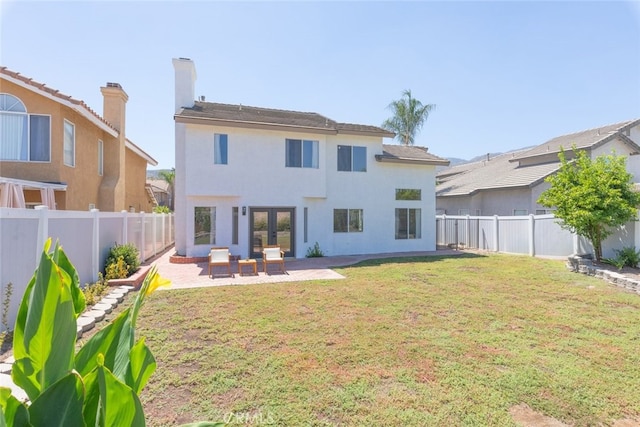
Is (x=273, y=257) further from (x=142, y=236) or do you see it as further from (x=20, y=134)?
(x=20, y=134)

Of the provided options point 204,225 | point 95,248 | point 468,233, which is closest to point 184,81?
point 204,225

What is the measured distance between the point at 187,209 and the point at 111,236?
4310 mm

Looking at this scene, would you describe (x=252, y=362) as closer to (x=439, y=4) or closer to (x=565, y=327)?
(x=565, y=327)

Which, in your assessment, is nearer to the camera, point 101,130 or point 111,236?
point 111,236

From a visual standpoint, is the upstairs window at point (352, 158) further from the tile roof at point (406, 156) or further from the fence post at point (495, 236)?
the fence post at point (495, 236)

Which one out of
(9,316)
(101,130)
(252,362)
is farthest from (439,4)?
(101,130)

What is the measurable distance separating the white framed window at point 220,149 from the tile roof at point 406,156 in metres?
7.82

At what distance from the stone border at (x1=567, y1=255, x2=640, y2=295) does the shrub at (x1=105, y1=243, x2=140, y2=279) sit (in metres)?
14.8

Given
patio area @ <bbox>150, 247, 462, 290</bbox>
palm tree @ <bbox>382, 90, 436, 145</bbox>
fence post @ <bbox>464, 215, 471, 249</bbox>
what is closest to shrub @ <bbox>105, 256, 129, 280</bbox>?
patio area @ <bbox>150, 247, 462, 290</bbox>

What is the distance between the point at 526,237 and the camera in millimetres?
15836

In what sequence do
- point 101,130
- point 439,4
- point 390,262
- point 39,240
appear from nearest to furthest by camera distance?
point 39,240 < point 439,4 < point 390,262 < point 101,130

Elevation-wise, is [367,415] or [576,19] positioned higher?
[576,19]

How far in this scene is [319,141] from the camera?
15.8m

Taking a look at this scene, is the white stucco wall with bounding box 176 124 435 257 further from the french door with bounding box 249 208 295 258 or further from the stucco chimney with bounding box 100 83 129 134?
the stucco chimney with bounding box 100 83 129 134
